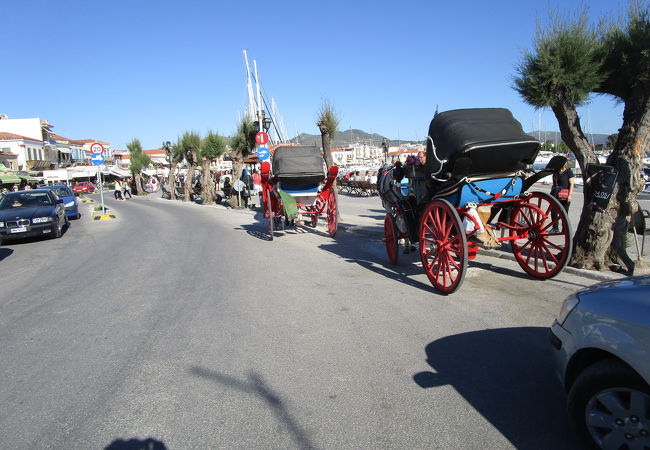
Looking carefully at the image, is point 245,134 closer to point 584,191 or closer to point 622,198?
point 584,191

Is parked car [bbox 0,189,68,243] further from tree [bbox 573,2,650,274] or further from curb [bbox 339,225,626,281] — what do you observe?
tree [bbox 573,2,650,274]

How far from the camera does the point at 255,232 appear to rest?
1337 cm

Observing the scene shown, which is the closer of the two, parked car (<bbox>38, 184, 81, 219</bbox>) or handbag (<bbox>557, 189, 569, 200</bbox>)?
handbag (<bbox>557, 189, 569, 200</bbox>)

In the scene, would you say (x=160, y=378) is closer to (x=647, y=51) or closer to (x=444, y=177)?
(x=444, y=177)

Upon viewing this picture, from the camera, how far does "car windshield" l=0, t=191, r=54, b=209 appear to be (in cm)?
1378

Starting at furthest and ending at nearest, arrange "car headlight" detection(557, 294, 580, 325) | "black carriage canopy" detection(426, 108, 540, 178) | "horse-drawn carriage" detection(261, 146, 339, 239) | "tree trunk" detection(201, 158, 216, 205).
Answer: "tree trunk" detection(201, 158, 216, 205), "horse-drawn carriage" detection(261, 146, 339, 239), "black carriage canopy" detection(426, 108, 540, 178), "car headlight" detection(557, 294, 580, 325)

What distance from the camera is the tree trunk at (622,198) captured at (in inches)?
239

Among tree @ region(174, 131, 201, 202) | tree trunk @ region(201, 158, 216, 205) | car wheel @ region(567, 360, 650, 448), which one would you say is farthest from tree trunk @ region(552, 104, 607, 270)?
tree @ region(174, 131, 201, 202)

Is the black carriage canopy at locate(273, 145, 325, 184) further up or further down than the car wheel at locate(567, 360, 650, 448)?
further up

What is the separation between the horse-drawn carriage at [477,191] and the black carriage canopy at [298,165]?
5744mm

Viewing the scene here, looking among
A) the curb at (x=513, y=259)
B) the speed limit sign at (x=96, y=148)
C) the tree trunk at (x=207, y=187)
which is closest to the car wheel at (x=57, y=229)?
the speed limit sign at (x=96, y=148)

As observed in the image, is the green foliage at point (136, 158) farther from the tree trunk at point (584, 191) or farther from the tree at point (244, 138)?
the tree trunk at point (584, 191)

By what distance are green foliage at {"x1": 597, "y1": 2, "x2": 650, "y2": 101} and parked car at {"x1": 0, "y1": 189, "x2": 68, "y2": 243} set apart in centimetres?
1398

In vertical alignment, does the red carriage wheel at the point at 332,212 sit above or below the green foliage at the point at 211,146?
below
